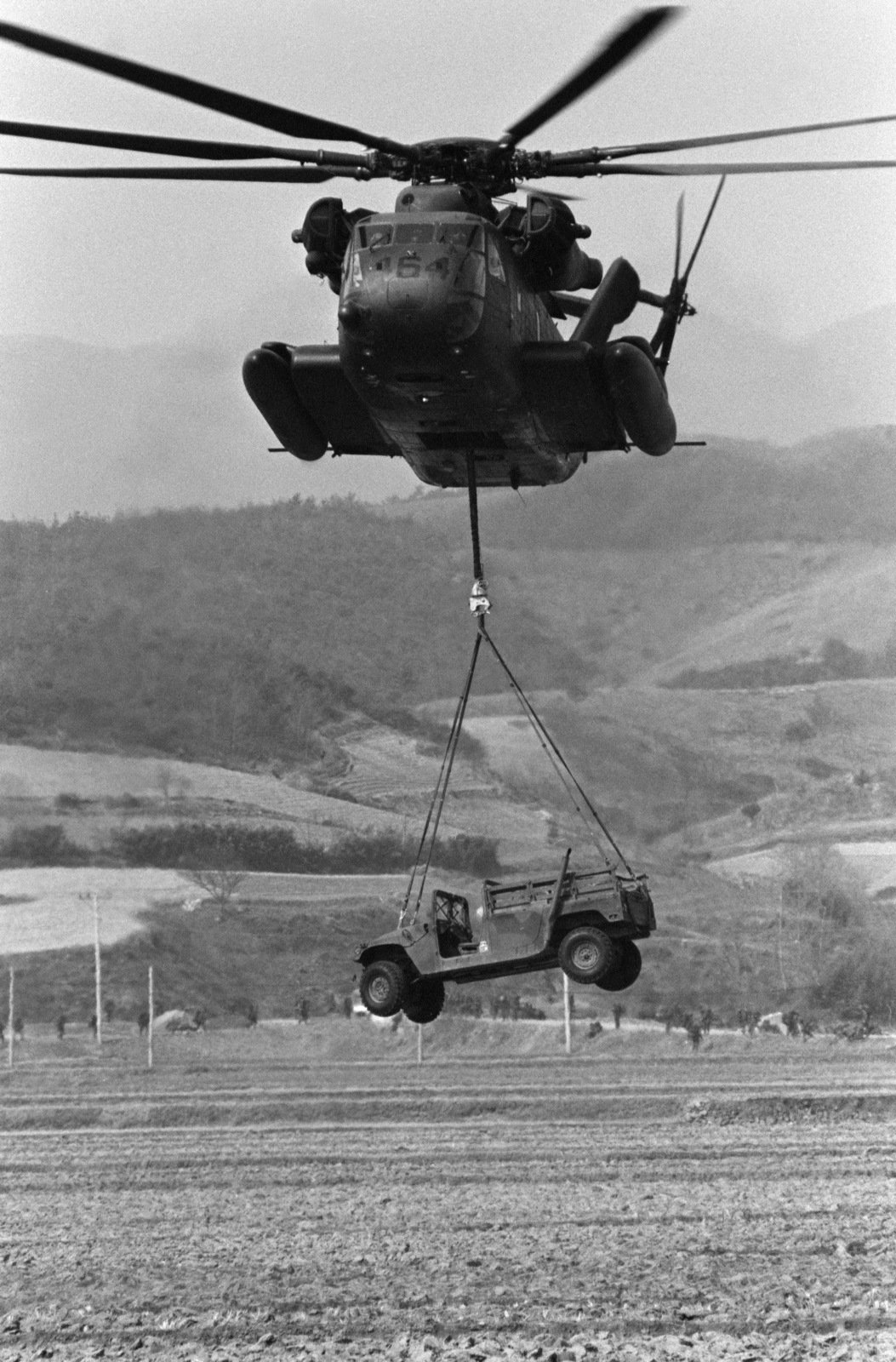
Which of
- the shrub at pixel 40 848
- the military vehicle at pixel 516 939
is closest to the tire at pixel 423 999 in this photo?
the military vehicle at pixel 516 939

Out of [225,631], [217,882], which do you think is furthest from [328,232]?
[225,631]

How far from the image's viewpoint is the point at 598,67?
489 inches

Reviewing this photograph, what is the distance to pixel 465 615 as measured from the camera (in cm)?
6688

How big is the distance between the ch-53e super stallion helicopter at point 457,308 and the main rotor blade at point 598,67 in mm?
24

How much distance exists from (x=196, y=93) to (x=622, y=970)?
728 cm

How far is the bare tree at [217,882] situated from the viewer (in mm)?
63188

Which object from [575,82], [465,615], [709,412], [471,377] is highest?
[709,412]

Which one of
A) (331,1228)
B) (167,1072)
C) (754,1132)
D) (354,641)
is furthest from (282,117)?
(354,641)

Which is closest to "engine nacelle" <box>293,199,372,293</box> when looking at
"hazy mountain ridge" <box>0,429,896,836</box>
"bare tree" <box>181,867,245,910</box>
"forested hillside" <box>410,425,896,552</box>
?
"forested hillside" <box>410,425,896,552</box>

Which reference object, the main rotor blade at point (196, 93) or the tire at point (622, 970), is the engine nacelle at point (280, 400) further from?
the tire at point (622, 970)

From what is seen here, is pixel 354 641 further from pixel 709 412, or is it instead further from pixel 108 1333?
pixel 108 1333

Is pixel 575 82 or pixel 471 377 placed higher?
pixel 575 82

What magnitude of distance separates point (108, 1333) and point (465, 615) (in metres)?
47.2

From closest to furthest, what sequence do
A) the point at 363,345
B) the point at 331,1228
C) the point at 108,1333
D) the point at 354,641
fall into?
the point at 363,345 → the point at 108,1333 → the point at 331,1228 → the point at 354,641
